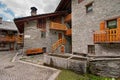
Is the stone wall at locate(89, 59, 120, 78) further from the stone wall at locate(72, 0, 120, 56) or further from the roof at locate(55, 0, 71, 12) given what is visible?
the roof at locate(55, 0, 71, 12)

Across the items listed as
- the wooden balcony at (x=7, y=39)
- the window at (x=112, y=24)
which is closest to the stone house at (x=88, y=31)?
the window at (x=112, y=24)

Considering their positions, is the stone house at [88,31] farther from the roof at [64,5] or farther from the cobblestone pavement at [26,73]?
the cobblestone pavement at [26,73]

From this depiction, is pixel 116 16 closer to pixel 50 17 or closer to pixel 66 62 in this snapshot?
pixel 66 62

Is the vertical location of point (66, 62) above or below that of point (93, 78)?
above

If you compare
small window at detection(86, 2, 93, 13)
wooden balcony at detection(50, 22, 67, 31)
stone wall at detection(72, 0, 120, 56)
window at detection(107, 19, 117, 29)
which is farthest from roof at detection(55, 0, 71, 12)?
window at detection(107, 19, 117, 29)

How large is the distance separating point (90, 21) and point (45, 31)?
8550 millimetres

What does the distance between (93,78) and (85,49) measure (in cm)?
713

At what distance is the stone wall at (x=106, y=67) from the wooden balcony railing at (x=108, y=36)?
338 centimetres

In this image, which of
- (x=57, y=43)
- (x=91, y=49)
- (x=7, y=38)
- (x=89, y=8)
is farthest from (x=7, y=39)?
(x=91, y=49)

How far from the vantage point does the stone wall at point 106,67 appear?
267 inches

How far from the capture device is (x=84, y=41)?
14156mm

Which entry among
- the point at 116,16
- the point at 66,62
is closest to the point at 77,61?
the point at 66,62

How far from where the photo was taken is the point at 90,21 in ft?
44.1

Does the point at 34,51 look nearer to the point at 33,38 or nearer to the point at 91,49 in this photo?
the point at 33,38
